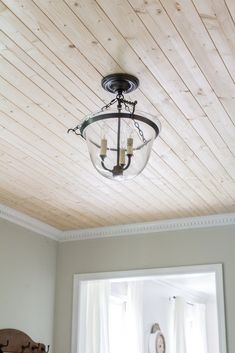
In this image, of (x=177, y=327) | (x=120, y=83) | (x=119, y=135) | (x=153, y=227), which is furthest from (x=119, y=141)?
(x=177, y=327)

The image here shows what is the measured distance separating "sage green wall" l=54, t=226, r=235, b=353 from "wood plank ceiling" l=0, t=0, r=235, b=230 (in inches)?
22.0

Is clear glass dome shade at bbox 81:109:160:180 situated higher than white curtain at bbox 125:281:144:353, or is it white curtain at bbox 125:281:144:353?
clear glass dome shade at bbox 81:109:160:180

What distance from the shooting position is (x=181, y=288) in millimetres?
8133

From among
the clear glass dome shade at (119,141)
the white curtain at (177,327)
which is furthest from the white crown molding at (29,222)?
the white curtain at (177,327)

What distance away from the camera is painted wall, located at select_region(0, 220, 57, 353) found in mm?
4285

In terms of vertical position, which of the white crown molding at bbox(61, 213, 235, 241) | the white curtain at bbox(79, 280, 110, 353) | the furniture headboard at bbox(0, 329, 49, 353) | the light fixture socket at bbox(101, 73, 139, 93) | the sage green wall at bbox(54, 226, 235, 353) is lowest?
the furniture headboard at bbox(0, 329, 49, 353)

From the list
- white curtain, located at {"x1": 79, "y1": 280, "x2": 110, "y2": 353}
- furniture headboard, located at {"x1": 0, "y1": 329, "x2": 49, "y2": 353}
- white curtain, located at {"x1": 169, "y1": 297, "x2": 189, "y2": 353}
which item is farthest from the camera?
white curtain, located at {"x1": 169, "y1": 297, "x2": 189, "y2": 353}

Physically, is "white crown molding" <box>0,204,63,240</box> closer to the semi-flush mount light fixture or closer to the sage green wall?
the sage green wall

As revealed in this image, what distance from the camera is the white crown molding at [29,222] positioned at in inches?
171

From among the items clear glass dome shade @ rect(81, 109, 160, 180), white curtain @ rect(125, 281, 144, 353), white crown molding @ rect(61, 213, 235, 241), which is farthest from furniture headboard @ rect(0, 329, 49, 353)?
clear glass dome shade @ rect(81, 109, 160, 180)

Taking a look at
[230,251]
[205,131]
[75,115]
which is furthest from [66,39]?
[230,251]

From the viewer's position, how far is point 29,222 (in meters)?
4.62

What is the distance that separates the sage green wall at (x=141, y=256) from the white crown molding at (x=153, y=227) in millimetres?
43

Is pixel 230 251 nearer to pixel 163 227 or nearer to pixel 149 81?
pixel 163 227
